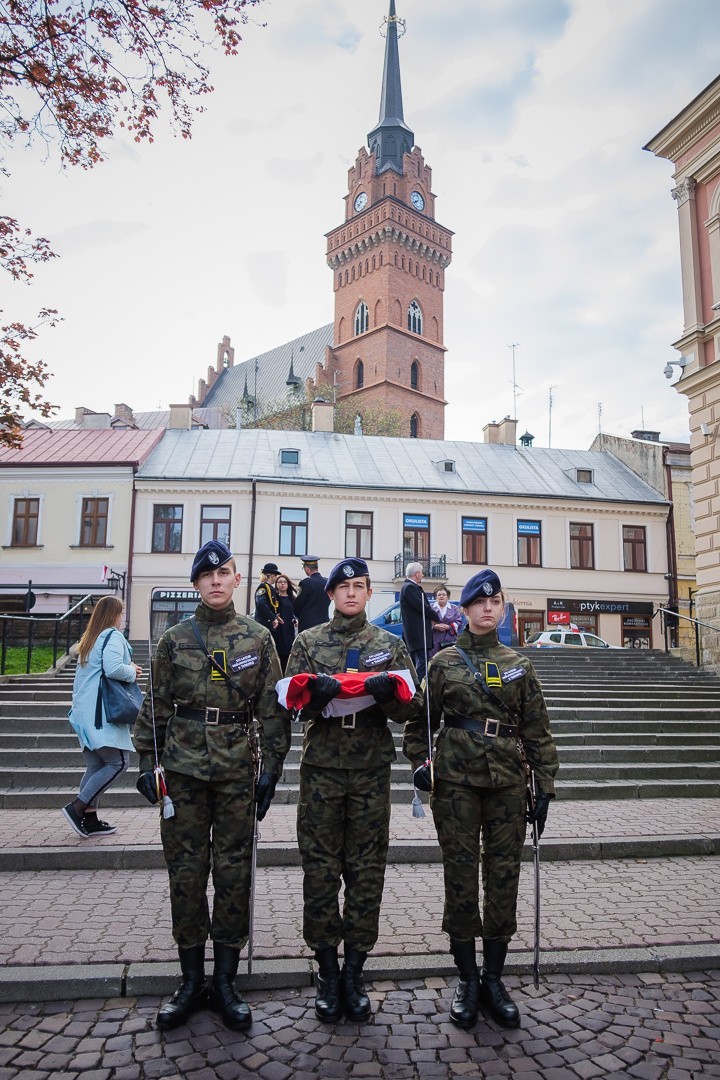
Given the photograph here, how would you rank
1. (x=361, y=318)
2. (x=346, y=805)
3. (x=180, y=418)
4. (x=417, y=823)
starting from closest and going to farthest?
(x=346, y=805) → (x=417, y=823) → (x=180, y=418) → (x=361, y=318)

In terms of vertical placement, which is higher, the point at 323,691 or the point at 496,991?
the point at 323,691

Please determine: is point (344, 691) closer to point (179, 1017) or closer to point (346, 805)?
point (346, 805)

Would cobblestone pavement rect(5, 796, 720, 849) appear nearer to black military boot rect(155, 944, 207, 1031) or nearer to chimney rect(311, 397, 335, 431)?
black military boot rect(155, 944, 207, 1031)

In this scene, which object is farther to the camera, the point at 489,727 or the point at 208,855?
the point at 489,727

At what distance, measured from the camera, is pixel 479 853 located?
420 centimetres

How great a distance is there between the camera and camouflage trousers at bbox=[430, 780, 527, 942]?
405 cm

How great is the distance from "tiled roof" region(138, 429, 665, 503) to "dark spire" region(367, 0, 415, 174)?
43.3m

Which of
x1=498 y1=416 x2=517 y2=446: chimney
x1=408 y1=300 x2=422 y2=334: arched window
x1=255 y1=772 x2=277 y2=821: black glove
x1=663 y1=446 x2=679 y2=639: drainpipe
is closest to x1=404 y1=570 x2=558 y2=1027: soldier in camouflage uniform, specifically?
x1=255 y1=772 x2=277 y2=821: black glove

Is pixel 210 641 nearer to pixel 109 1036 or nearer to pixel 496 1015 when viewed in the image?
pixel 109 1036

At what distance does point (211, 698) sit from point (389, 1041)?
181cm

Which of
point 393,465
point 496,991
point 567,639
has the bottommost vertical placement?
point 496,991

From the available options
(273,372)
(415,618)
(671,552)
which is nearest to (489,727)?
(415,618)

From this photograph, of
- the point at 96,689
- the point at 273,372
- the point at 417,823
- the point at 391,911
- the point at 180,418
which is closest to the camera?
the point at 391,911

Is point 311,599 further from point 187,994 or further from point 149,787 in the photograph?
point 187,994
